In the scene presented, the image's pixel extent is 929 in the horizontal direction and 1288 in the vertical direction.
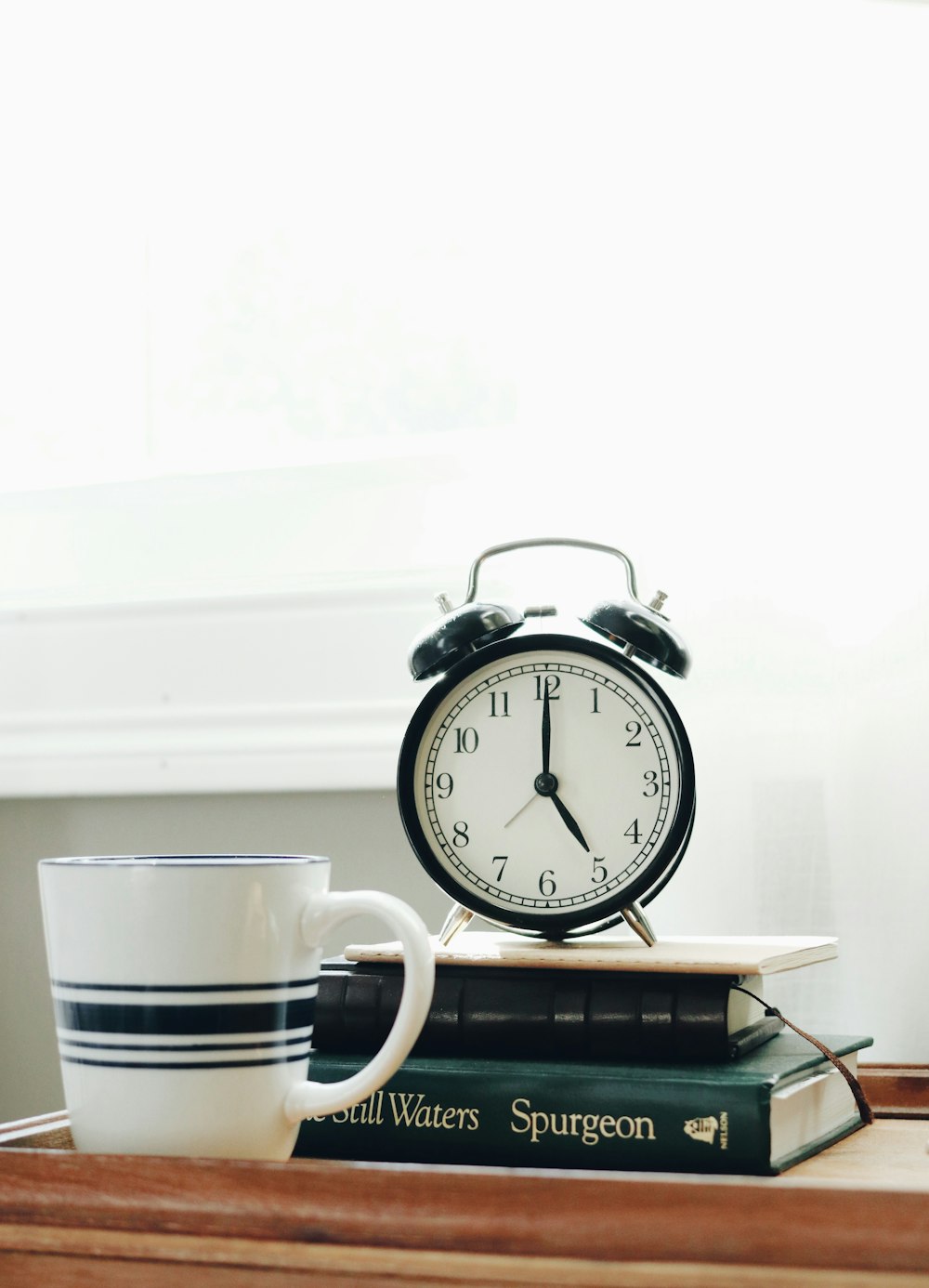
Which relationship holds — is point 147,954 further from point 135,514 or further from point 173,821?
point 135,514

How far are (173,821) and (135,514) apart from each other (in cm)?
27

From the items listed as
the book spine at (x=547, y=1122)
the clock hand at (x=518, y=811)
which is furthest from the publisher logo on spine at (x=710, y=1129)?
the clock hand at (x=518, y=811)

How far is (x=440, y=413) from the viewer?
3.62ft

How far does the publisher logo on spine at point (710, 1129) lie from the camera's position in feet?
1.69

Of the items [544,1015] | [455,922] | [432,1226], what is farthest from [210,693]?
[432,1226]

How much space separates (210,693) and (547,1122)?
598mm

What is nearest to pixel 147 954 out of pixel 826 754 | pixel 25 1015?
pixel 826 754

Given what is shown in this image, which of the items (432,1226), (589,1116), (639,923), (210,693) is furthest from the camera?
(210,693)

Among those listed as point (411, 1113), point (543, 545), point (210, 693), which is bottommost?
point (411, 1113)

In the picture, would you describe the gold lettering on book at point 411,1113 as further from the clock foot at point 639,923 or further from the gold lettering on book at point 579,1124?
the clock foot at point 639,923

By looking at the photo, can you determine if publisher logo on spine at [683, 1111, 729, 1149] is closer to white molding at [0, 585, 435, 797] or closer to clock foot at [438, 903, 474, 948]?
clock foot at [438, 903, 474, 948]

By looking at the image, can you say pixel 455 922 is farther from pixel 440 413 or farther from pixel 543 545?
pixel 440 413

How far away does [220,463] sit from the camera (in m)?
1.15

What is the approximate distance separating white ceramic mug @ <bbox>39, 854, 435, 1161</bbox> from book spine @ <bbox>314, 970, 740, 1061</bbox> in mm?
101
